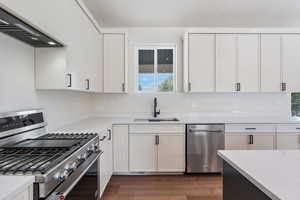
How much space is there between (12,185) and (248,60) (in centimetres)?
374

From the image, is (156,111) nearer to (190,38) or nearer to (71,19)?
(190,38)

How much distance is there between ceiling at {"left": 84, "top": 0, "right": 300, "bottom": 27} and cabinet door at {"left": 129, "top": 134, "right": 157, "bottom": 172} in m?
1.92

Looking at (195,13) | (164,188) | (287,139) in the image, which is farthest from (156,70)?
(287,139)

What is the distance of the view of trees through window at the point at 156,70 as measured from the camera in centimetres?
417

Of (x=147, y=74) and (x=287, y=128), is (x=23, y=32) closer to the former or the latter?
(x=147, y=74)

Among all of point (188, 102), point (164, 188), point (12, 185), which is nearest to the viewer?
point (12, 185)

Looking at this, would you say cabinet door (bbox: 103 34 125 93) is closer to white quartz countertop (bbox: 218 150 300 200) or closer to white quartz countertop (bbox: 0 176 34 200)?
white quartz countertop (bbox: 218 150 300 200)

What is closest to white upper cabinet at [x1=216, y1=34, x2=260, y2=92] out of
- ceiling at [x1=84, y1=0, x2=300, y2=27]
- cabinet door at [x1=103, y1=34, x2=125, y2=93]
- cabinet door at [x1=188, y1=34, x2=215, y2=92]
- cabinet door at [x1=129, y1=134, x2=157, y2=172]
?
cabinet door at [x1=188, y1=34, x2=215, y2=92]

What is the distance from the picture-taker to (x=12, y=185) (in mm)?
969

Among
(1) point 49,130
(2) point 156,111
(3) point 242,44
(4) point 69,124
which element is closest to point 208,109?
(2) point 156,111

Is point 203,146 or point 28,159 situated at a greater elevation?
point 28,159

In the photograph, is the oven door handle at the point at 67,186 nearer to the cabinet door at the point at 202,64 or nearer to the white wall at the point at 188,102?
the white wall at the point at 188,102

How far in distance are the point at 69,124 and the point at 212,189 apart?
2138 millimetres

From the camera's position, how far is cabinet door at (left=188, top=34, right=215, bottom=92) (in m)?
3.74
